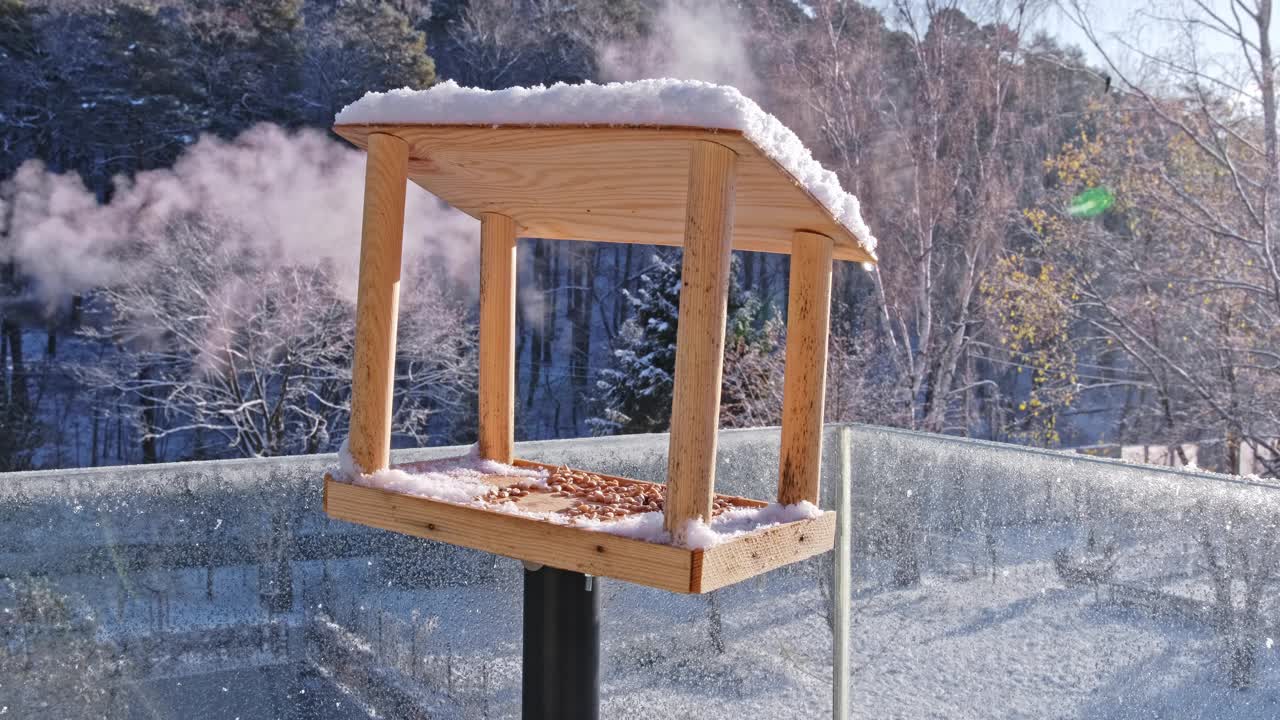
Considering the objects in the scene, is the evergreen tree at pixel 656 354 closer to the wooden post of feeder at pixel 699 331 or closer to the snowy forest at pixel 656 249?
the snowy forest at pixel 656 249

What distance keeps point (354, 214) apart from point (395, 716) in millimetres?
5908

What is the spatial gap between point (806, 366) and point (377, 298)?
495mm

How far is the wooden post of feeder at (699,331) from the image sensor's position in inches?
31.8

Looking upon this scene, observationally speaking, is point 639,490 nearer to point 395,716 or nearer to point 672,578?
point 672,578

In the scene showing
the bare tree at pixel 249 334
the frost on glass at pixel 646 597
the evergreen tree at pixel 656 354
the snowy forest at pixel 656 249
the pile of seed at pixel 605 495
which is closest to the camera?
the pile of seed at pixel 605 495

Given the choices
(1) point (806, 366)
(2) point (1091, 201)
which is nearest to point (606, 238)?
(1) point (806, 366)

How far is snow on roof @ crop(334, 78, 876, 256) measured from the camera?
0.76m

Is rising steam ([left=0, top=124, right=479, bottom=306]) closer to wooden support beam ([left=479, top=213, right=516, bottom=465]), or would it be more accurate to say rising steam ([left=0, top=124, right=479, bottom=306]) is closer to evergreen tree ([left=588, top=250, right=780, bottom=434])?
A: evergreen tree ([left=588, top=250, right=780, bottom=434])

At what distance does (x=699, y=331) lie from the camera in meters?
0.81

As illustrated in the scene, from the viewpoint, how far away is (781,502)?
1103 millimetres

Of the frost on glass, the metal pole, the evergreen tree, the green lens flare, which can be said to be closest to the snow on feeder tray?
the frost on glass

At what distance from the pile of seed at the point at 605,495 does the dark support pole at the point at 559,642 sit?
9cm

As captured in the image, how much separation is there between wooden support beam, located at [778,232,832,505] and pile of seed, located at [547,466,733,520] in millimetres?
93

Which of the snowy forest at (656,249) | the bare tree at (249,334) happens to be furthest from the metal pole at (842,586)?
the bare tree at (249,334)
